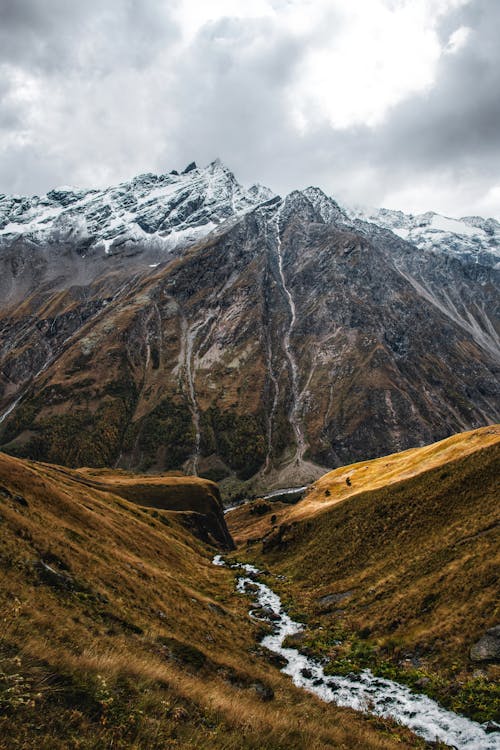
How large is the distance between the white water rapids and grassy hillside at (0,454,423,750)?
4.93ft

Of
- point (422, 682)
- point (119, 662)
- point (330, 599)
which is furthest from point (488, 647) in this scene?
point (119, 662)

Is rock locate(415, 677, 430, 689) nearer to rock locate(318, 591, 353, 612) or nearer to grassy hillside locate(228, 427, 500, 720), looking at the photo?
grassy hillside locate(228, 427, 500, 720)

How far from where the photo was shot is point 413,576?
34188 mm

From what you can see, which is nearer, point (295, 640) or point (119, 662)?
point (119, 662)

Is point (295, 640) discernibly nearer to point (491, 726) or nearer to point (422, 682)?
point (422, 682)

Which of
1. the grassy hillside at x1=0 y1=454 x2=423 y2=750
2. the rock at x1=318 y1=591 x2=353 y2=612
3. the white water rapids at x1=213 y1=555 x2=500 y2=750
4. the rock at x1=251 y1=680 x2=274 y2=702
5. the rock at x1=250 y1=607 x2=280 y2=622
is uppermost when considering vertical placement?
the grassy hillside at x1=0 y1=454 x2=423 y2=750

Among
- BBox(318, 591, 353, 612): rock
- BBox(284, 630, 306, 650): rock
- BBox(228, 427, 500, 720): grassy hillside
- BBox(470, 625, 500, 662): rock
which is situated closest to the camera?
BBox(470, 625, 500, 662): rock

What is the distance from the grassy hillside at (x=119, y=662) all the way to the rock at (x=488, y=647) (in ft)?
20.4

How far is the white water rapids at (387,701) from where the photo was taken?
18906 millimetres

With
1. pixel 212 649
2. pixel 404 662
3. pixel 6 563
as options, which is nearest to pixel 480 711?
pixel 404 662

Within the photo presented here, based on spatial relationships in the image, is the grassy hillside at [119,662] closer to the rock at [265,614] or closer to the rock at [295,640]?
the rock at [265,614]

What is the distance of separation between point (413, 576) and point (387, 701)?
1317 cm

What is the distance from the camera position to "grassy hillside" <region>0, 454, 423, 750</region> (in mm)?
9312

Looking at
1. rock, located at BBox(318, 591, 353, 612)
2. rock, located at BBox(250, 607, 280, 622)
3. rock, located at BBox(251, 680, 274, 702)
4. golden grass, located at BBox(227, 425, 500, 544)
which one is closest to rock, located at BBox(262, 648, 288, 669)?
rock, located at BBox(251, 680, 274, 702)
